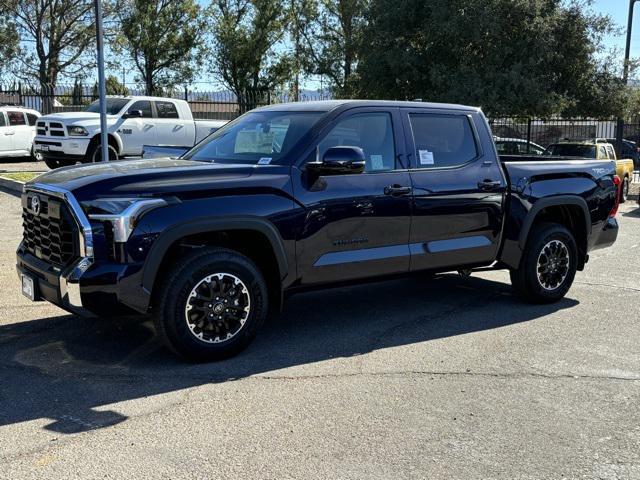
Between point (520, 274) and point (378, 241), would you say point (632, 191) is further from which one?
point (378, 241)

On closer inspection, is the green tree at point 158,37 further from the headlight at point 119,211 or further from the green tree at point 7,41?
the headlight at point 119,211

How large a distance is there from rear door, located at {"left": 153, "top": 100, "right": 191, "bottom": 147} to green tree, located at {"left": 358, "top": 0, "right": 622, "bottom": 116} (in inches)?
302

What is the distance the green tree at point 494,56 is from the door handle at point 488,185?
48.2 feet

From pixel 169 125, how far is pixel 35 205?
42.0ft

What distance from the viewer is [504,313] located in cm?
689

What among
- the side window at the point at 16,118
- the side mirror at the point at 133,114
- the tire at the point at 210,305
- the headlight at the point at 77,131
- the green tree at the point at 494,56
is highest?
the green tree at the point at 494,56

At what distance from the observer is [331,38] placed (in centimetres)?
3244

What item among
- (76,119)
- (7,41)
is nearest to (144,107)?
(76,119)

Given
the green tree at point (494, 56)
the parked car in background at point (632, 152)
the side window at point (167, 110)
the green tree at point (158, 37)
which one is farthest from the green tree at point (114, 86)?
the parked car in background at point (632, 152)

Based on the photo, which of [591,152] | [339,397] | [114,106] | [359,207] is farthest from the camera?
[114,106]

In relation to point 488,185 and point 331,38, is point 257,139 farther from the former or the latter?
point 331,38

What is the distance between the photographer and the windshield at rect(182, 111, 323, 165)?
5.68 metres

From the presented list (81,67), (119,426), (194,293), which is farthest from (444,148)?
(81,67)

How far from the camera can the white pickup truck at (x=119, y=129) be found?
51.8 feet
